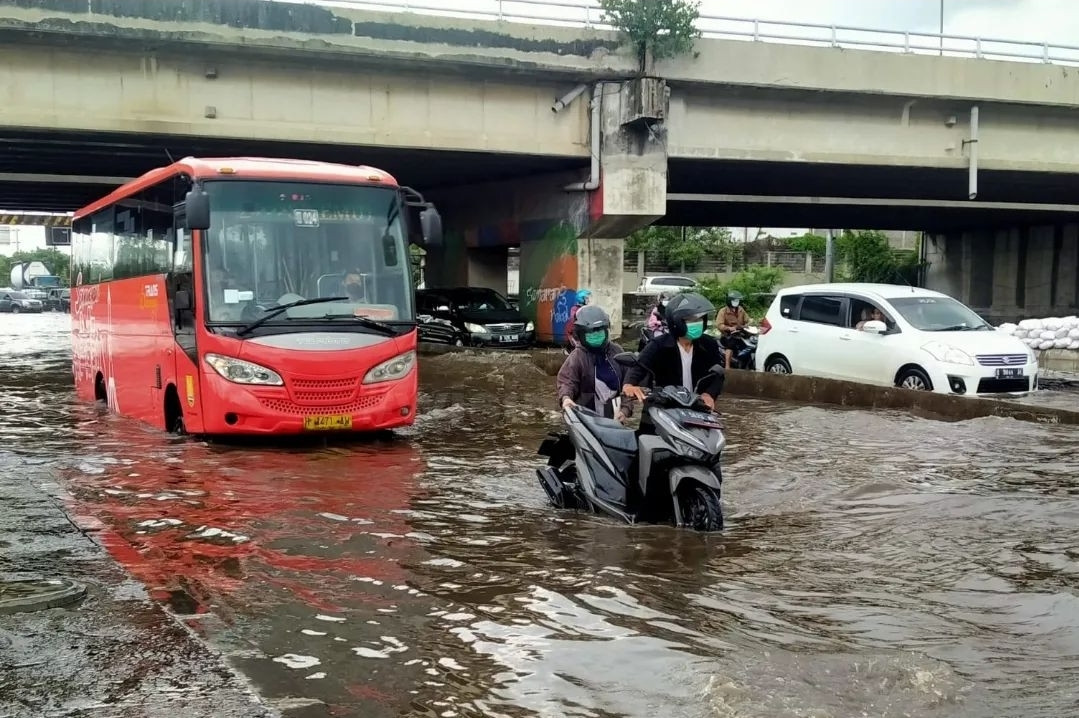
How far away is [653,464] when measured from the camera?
6.97 m

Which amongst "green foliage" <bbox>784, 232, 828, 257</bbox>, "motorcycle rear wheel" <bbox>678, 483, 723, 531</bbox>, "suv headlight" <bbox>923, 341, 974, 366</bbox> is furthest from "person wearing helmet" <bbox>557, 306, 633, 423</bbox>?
"green foliage" <bbox>784, 232, 828, 257</bbox>

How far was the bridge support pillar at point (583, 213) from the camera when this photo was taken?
26.0 metres

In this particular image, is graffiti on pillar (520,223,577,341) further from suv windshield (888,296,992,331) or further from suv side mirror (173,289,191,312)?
suv side mirror (173,289,191,312)

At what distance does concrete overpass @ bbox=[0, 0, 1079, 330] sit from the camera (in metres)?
21.4

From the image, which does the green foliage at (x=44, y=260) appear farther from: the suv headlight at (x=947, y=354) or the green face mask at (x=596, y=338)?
the green face mask at (x=596, y=338)

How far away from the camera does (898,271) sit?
53.1 m

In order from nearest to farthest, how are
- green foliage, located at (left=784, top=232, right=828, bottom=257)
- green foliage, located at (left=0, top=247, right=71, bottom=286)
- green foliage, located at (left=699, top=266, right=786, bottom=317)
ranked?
green foliage, located at (left=699, top=266, right=786, bottom=317) → green foliage, located at (left=784, top=232, right=828, bottom=257) → green foliage, located at (left=0, top=247, right=71, bottom=286)

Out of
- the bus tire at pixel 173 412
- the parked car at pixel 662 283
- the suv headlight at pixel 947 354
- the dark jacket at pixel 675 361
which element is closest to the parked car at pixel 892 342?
the suv headlight at pixel 947 354

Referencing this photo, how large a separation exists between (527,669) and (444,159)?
924 inches

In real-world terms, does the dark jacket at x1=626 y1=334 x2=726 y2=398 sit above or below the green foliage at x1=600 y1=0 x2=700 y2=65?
below

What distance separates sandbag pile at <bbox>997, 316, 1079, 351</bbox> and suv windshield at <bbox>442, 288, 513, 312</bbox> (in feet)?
40.2

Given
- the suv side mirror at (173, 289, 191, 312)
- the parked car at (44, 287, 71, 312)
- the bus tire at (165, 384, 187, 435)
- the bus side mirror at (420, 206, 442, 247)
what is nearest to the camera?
the suv side mirror at (173, 289, 191, 312)

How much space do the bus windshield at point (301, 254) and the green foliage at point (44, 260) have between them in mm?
98344

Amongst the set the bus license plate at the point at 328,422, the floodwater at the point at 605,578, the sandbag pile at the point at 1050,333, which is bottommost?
the floodwater at the point at 605,578
